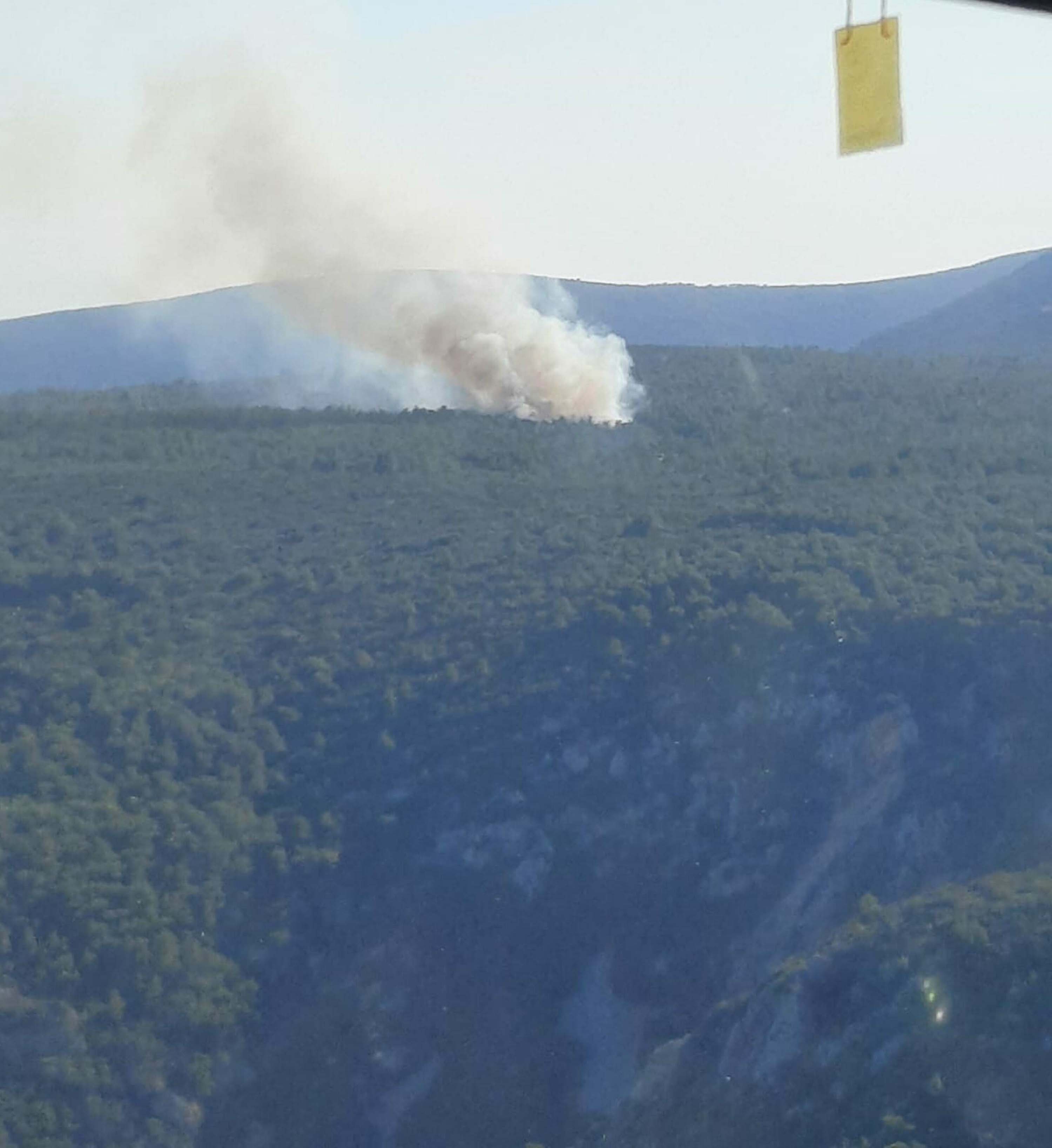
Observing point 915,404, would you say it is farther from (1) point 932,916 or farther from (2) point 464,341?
(1) point 932,916

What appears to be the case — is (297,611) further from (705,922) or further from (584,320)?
(584,320)

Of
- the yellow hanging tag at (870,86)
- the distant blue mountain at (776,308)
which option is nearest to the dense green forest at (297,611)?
the yellow hanging tag at (870,86)

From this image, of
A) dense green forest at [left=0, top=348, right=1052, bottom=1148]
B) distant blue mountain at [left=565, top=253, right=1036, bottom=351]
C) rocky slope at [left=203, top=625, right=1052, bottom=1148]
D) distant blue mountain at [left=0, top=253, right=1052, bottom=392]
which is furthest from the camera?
distant blue mountain at [left=565, top=253, right=1036, bottom=351]

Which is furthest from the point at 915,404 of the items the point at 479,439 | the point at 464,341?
the point at 464,341

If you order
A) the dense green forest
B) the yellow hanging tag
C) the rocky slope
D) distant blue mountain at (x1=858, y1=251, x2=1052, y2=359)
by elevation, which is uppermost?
the yellow hanging tag

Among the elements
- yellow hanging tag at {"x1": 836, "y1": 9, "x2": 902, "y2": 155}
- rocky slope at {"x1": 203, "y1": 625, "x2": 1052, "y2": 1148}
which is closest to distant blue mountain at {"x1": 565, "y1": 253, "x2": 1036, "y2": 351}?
rocky slope at {"x1": 203, "y1": 625, "x2": 1052, "y2": 1148}

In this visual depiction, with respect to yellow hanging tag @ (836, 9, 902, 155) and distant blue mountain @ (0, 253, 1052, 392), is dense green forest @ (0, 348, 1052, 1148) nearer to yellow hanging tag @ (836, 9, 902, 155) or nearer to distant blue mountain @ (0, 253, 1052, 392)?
yellow hanging tag @ (836, 9, 902, 155)

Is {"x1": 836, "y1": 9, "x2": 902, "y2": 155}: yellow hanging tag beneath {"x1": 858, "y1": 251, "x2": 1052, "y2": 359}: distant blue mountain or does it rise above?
above

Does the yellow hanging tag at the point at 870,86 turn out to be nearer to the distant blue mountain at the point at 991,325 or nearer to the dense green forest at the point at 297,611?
the dense green forest at the point at 297,611
